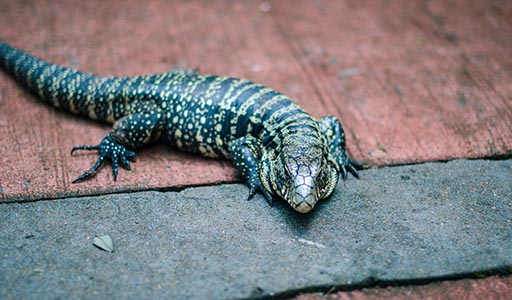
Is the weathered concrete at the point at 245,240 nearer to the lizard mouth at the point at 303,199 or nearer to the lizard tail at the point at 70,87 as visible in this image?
the lizard mouth at the point at 303,199

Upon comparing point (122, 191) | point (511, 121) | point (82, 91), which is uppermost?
point (82, 91)

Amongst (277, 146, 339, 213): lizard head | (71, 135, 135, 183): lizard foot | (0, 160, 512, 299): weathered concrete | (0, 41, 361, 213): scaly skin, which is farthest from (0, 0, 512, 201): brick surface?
(277, 146, 339, 213): lizard head

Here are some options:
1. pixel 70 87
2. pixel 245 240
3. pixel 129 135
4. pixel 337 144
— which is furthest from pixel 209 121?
pixel 70 87

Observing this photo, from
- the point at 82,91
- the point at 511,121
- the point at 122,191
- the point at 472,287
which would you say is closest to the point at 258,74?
the point at 82,91

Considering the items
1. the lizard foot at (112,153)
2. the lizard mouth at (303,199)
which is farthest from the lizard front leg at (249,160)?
the lizard foot at (112,153)

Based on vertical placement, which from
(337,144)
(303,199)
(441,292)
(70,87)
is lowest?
(441,292)

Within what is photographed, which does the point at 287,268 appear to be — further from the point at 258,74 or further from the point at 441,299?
the point at 258,74

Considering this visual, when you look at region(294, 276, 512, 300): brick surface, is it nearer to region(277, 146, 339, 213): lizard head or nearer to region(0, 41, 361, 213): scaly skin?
region(277, 146, 339, 213): lizard head

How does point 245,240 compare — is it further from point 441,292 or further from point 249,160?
point 441,292
